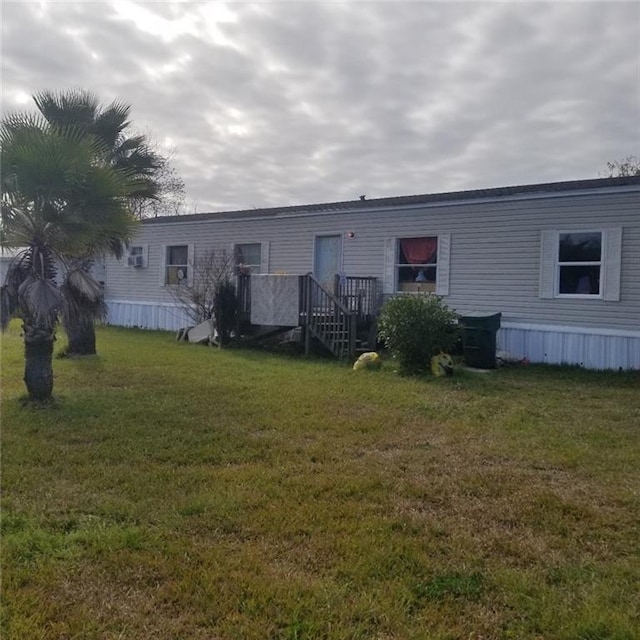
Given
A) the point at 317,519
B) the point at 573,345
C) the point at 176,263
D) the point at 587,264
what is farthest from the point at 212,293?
the point at 317,519

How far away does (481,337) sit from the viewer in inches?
402

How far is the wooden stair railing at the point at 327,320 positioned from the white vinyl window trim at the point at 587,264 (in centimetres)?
356

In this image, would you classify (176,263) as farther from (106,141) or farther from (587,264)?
(587,264)

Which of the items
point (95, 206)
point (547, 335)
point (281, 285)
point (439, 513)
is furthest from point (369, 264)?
Answer: point (439, 513)

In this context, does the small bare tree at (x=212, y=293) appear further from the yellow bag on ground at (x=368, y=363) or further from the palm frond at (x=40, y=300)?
the palm frond at (x=40, y=300)

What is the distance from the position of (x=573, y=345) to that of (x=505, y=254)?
6.90 feet

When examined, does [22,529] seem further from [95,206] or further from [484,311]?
[484,311]

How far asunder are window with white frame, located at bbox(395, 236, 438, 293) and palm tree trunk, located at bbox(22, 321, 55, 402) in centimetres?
789

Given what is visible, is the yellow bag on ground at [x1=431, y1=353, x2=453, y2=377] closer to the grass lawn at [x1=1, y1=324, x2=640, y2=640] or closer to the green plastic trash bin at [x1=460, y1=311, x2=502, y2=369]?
the green plastic trash bin at [x1=460, y1=311, x2=502, y2=369]

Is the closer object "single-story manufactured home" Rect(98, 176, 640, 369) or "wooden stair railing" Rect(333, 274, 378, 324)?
"single-story manufactured home" Rect(98, 176, 640, 369)

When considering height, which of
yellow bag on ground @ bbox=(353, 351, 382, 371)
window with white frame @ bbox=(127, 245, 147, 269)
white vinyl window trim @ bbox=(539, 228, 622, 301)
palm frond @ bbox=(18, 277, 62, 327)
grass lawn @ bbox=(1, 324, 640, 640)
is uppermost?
window with white frame @ bbox=(127, 245, 147, 269)

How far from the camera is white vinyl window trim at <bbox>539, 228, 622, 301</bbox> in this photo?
10023 millimetres

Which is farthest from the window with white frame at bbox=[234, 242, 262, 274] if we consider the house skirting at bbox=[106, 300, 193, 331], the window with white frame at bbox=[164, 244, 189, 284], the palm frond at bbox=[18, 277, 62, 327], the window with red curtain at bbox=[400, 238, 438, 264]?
the palm frond at bbox=[18, 277, 62, 327]

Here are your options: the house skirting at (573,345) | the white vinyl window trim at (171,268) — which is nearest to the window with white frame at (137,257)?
the white vinyl window trim at (171,268)
